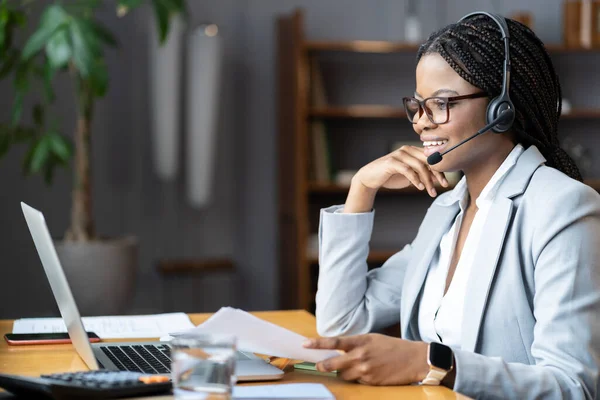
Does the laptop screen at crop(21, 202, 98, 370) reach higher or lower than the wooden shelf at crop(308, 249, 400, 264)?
higher

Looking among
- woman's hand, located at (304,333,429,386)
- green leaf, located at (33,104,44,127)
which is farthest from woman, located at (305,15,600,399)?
green leaf, located at (33,104,44,127)

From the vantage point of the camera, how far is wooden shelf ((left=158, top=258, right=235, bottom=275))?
3.97 metres

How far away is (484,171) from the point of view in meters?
1.53

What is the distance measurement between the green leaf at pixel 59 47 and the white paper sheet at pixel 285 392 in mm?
2072

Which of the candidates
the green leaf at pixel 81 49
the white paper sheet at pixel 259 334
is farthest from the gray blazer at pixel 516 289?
the green leaf at pixel 81 49

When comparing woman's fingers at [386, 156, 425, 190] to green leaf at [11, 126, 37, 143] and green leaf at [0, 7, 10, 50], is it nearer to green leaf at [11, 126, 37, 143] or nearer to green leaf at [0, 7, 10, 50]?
green leaf at [0, 7, 10, 50]

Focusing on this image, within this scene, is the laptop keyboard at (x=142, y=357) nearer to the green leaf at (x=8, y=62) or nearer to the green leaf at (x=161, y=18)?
the green leaf at (x=161, y=18)

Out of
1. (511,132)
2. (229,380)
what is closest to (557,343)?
(511,132)

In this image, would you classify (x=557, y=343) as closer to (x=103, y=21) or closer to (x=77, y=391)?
(x=77, y=391)

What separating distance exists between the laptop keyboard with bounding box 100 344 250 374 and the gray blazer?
375 mm

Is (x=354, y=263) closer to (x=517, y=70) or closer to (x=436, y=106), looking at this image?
(x=436, y=106)

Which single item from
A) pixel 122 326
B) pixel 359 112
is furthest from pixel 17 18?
pixel 122 326

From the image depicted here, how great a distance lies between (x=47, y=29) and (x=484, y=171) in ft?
6.42

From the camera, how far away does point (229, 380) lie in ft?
2.98
